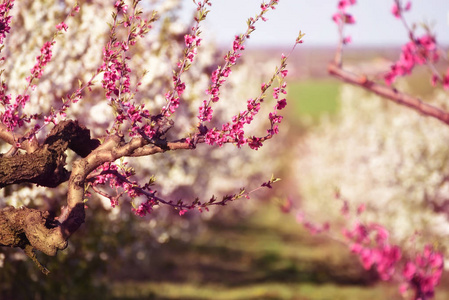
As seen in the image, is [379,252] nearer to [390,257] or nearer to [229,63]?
[390,257]

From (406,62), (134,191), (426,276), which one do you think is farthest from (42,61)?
(426,276)

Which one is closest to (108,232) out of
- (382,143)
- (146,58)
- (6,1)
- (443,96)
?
(146,58)

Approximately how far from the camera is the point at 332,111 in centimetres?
9994

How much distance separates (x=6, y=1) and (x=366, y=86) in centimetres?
355

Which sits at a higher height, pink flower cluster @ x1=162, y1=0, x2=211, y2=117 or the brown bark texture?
pink flower cluster @ x1=162, y1=0, x2=211, y2=117

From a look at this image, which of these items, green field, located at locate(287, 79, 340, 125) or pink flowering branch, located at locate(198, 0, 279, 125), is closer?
pink flowering branch, located at locate(198, 0, 279, 125)

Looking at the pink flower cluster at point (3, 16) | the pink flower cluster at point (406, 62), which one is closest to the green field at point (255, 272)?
the pink flower cluster at point (3, 16)

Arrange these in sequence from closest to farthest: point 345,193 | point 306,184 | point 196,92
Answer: point 196,92
point 345,193
point 306,184

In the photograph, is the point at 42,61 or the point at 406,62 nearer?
the point at 42,61

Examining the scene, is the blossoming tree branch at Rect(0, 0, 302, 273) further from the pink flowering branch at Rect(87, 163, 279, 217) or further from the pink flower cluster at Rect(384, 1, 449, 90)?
the pink flower cluster at Rect(384, 1, 449, 90)

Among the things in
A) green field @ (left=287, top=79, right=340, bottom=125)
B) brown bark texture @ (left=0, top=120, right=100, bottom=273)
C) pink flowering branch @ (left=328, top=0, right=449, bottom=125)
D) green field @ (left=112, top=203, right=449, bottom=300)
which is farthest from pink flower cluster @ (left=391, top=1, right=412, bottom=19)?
green field @ (left=287, top=79, right=340, bottom=125)

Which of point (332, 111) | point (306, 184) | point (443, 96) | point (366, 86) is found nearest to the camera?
point (366, 86)

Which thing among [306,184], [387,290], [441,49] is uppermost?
[441,49]

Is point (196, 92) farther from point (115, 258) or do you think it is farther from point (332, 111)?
point (332, 111)
